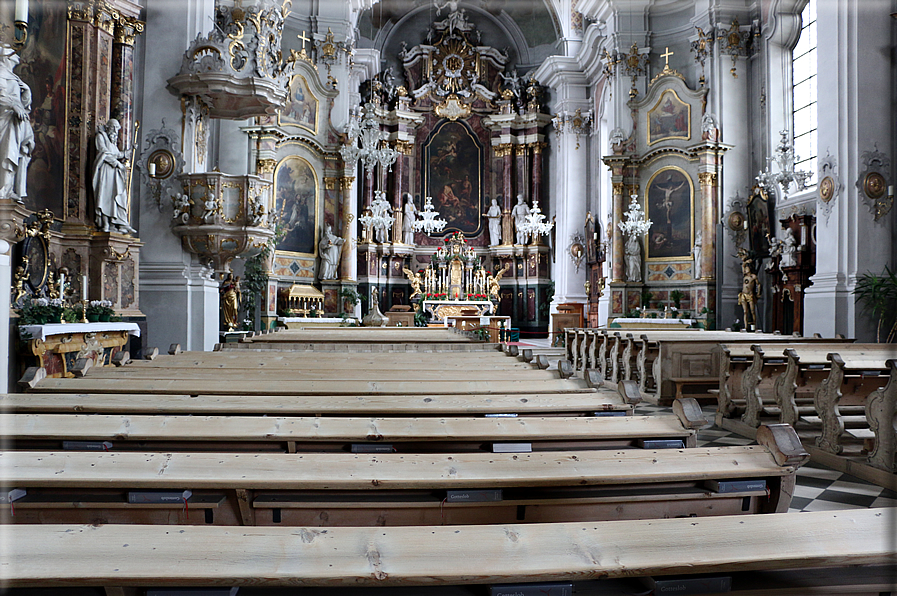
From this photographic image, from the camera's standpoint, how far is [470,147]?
21.0m

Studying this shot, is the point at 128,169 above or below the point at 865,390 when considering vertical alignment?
above

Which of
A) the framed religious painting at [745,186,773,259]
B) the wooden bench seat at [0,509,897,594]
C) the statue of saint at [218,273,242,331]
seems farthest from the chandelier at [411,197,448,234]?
the wooden bench seat at [0,509,897,594]

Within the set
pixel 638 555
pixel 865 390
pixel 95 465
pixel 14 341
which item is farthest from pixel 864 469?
pixel 14 341

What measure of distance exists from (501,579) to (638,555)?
0.31 meters

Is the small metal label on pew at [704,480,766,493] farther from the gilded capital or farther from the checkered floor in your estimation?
the gilded capital

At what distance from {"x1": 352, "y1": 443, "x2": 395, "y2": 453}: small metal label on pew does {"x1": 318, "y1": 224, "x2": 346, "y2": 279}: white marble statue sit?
14249 millimetres

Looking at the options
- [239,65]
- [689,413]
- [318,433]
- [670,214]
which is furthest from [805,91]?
[318,433]

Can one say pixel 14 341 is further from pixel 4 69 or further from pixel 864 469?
pixel 864 469

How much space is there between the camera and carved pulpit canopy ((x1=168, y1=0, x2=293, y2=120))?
7.94 metres

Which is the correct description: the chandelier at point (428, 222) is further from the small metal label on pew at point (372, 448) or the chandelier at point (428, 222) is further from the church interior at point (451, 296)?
the small metal label on pew at point (372, 448)

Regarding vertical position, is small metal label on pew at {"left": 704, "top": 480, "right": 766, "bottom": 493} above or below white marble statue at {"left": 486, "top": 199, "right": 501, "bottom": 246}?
below

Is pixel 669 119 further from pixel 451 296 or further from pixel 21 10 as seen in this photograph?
pixel 21 10

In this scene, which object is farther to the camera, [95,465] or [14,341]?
[14,341]

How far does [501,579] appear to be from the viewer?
4.00 ft
